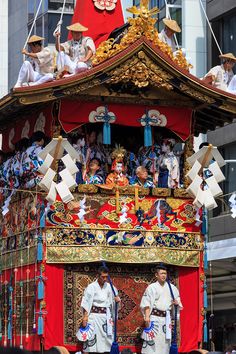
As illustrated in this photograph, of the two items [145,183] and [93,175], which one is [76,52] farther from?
[145,183]

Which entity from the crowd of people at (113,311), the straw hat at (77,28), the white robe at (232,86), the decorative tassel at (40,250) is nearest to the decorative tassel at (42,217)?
the decorative tassel at (40,250)

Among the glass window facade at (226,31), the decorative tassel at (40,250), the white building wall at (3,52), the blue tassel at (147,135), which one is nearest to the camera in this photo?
the decorative tassel at (40,250)

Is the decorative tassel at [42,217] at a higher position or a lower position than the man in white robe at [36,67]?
lower

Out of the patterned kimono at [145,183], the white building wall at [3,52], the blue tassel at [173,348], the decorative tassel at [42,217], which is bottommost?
the blue tassel at [173,348]

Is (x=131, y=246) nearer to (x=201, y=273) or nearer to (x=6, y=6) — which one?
(x=201, y=273)

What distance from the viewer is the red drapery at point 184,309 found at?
50.0 ft

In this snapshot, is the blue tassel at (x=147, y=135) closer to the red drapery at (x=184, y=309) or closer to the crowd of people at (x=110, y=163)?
the crowd of people at (x=110, y=163)

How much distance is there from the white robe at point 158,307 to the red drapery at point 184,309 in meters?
0.53

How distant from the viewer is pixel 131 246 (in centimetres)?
1565

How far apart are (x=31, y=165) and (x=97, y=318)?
2110mm

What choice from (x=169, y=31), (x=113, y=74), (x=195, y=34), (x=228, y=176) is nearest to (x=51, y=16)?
(x=195, y=34)

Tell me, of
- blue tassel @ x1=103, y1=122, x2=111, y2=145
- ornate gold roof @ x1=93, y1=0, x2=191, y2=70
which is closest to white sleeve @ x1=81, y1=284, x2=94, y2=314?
blue tassel @ x1=103, y1=122, x2=111, y2=145

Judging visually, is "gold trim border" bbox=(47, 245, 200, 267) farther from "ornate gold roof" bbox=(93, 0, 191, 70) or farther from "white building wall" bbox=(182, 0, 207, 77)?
"white building wall" bbox=(182, 0, 207, 77)

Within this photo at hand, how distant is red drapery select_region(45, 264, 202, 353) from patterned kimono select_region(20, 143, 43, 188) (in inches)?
45.7
